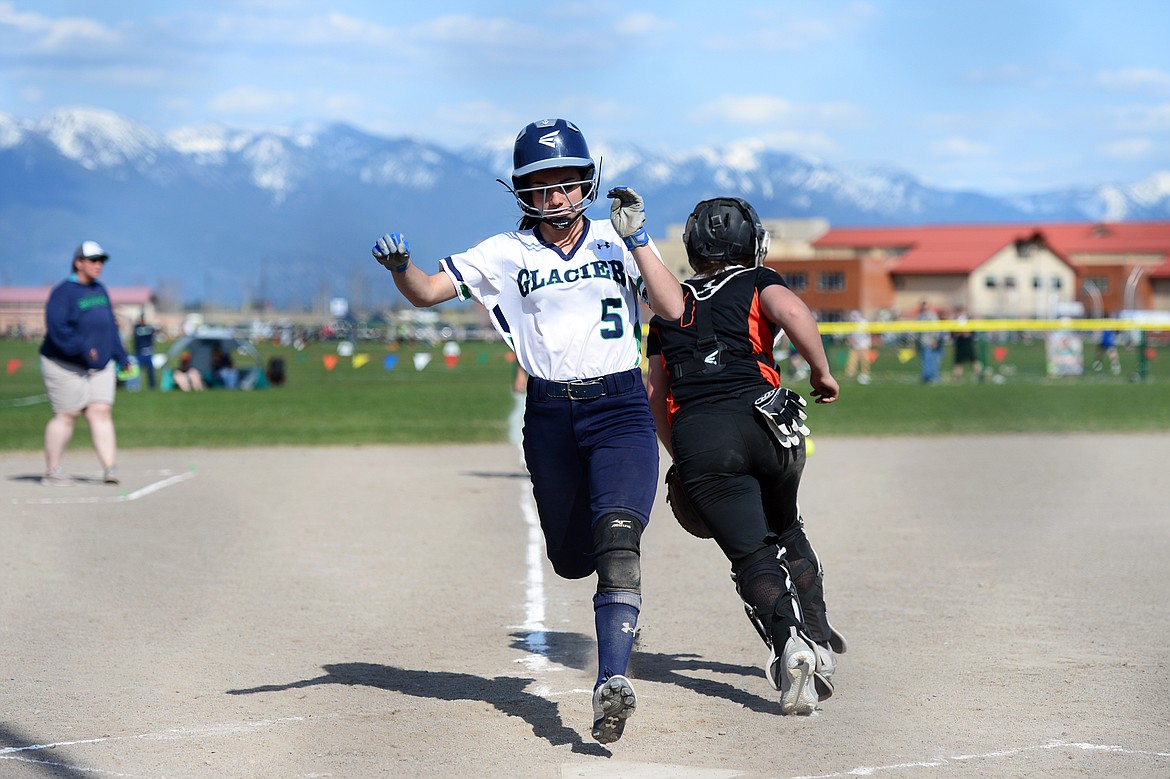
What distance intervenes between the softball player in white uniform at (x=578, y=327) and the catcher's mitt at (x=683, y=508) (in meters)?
0.29

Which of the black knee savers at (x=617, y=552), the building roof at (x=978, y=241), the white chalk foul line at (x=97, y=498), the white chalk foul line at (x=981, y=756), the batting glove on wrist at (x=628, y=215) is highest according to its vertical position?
the building roof at (x=978, y=241)

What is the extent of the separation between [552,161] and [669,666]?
7.54 feet

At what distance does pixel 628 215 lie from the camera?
16.5 feet

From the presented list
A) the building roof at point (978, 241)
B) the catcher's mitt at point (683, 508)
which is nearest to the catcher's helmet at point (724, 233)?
the catcher's mitt at point (683, 508)

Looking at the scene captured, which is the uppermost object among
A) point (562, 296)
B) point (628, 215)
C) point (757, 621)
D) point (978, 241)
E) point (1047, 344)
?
point (978, 241)

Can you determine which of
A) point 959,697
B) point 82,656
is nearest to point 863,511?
point 959,697

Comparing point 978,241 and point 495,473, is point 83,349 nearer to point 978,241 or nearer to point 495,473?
point 495,473

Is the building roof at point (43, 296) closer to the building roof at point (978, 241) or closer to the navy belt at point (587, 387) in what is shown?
the building roof at point (978, 241)

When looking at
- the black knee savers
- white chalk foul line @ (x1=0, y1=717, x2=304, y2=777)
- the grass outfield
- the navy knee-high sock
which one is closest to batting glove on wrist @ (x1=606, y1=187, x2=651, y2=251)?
the black knee savers

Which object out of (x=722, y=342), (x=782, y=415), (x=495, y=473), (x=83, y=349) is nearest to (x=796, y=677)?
(x=782, y=415)

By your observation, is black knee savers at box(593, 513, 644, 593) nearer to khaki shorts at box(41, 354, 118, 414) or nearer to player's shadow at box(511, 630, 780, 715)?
player's shadow at box(511, 630, 780, 715)

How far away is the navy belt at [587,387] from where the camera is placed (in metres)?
5.11

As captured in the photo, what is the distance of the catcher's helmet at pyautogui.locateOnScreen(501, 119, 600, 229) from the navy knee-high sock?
4.37ft

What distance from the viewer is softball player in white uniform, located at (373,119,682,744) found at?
505 cm
